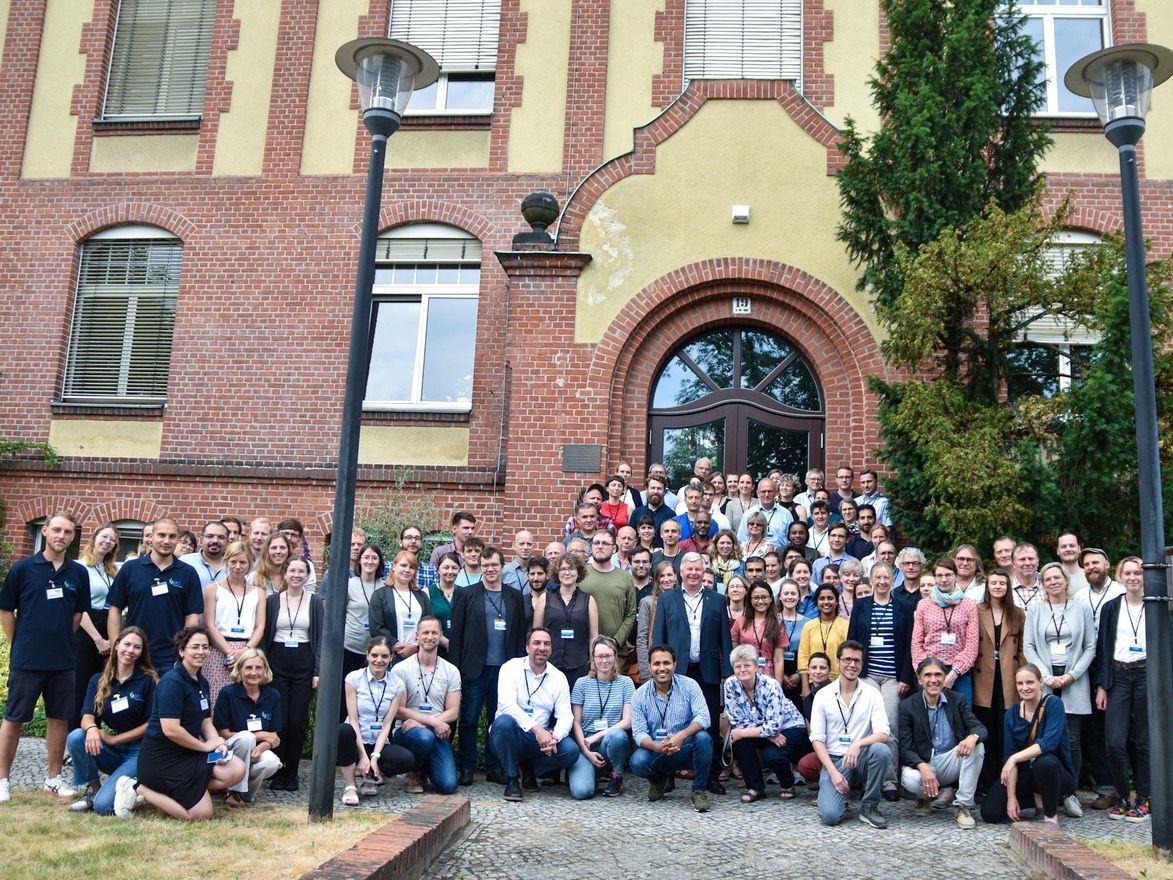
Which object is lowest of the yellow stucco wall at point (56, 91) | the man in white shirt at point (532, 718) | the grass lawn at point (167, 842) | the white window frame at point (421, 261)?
the grass lawn at point (167, 842)

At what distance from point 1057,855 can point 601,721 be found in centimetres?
346

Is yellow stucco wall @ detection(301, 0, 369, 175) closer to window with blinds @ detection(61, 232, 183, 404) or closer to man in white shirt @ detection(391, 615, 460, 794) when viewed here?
window with blinds @ detection(61, 232, 183, 404)

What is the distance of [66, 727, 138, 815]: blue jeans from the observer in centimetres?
707

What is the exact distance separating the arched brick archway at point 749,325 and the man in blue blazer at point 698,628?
14.1 feet

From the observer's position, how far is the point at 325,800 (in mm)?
6609

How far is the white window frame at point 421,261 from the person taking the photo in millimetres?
14289

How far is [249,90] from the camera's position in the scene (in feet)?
49.6

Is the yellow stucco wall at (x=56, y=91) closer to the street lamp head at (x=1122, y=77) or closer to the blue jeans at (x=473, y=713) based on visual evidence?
the blue jeans at (x=473, y=713)

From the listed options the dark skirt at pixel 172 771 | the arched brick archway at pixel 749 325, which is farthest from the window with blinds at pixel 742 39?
the dark skirt at pixel 172 771

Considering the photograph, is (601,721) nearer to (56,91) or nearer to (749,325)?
(749,325)

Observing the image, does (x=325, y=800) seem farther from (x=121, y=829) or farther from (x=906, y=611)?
(x=906, y=611)

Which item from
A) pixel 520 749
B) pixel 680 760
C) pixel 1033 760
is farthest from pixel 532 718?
pixel 1033 760

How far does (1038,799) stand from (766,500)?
4.00 meters

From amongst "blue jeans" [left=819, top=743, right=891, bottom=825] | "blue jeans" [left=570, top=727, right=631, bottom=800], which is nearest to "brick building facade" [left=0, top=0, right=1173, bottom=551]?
"blue jeans" [left=570, top=727, right=631, bottom=800]
